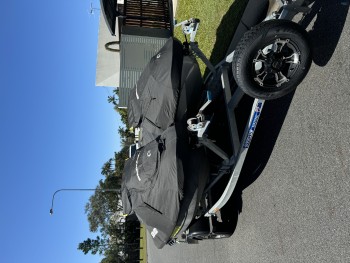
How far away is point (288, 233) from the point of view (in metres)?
5.33

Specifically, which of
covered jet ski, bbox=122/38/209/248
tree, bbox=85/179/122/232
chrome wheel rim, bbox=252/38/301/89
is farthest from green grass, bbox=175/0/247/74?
tree, bbox=85/179/122/232

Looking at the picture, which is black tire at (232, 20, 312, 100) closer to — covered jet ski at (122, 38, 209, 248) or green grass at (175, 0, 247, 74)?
covered jet ski at (122, 38, 209, 248)

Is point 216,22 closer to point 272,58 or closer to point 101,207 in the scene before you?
point 272,58

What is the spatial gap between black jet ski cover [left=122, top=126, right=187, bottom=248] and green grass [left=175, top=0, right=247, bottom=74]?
4676 mm

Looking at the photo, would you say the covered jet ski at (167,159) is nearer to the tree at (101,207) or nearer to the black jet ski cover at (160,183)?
the black jet ski cover at (160,183)

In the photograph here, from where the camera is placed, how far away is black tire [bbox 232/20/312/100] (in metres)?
4.62

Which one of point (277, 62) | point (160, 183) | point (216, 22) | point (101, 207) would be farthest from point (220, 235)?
point (101, 207)

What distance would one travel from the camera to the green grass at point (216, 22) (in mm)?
9134

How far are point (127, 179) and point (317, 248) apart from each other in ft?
10.3

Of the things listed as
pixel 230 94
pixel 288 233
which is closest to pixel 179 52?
pixel 230 94

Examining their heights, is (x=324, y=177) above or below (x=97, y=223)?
above

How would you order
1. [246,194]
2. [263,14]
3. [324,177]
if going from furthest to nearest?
[263,14] < [246,194] < [324,177]

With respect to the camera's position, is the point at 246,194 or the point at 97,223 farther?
the point at 97,223

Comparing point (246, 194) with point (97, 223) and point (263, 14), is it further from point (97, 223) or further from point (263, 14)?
point (97, 223)
